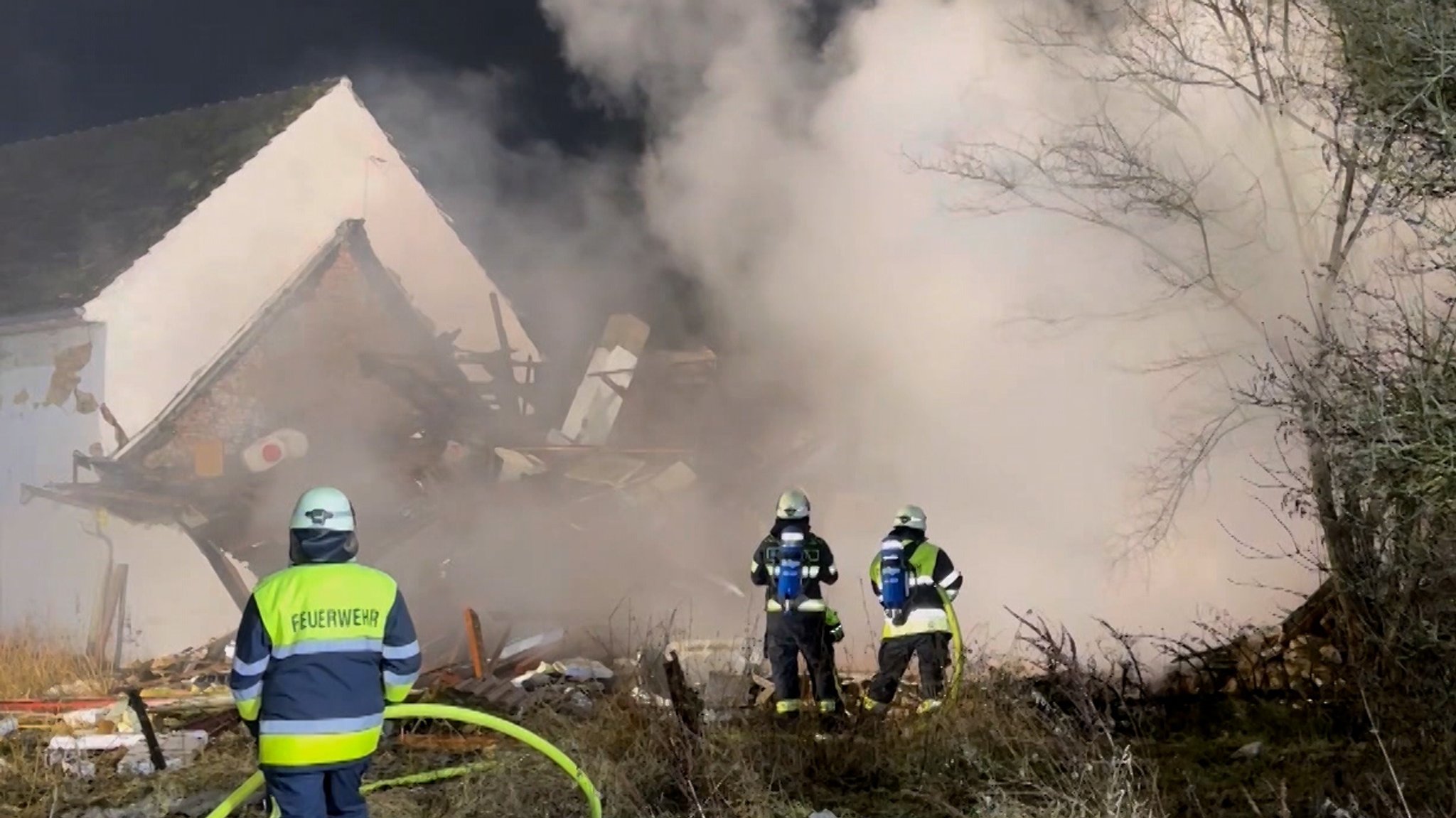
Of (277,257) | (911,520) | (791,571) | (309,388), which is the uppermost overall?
(277,257)

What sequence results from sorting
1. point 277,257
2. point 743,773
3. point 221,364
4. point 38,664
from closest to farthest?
point 743,773, point 38,664, point 221,364, point 277,257

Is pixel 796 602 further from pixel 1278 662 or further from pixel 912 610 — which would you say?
pixel 1278 662

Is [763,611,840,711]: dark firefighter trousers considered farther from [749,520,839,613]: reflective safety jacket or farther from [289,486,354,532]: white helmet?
[289,486,354,532]: white helmet

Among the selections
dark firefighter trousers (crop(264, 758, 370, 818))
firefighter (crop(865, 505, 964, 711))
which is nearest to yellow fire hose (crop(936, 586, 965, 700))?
firefighter (crop(865, 505, 964, 711))

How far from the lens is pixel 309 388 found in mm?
13508

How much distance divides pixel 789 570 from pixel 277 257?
8843 mm

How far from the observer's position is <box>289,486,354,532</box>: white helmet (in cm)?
416

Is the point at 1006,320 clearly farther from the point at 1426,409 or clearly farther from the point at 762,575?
the point at 1426,409

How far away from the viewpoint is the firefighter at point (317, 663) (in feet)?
13.3

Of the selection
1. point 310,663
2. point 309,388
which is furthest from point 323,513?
point 309,388

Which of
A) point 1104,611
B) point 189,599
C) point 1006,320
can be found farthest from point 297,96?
point 1104,611

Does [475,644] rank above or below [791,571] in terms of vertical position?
below

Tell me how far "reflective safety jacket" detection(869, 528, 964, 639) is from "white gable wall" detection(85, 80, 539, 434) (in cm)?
871

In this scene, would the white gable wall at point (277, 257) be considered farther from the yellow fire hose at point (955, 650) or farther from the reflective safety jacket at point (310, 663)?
the reflective safety jacket at point (310, 663)
